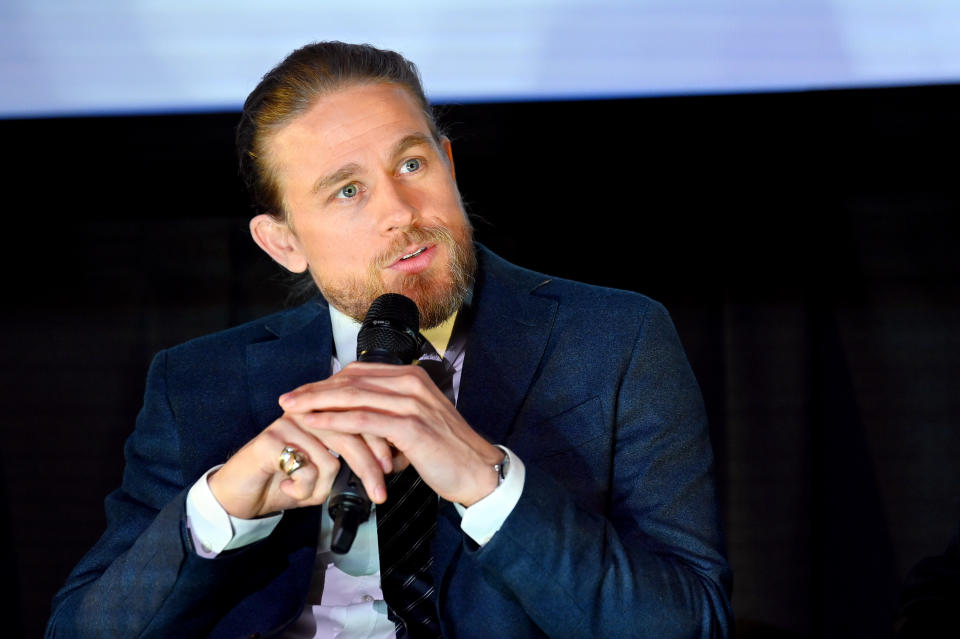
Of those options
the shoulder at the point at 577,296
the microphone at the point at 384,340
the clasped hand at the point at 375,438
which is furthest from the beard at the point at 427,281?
the clasped hand at the point at 375,438

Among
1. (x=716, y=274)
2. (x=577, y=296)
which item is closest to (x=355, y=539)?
(x=577, y=296)

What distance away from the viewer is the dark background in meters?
2.30

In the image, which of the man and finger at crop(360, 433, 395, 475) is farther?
the man

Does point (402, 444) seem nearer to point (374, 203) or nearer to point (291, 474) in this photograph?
point (291, 474)

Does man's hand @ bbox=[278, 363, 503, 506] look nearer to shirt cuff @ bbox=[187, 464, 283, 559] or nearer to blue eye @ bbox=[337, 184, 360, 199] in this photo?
shirt cuff @ bbox=[187, 464, 283, 559]

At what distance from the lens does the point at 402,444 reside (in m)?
1.12

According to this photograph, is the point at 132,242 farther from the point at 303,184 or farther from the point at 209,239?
the point at 303,184

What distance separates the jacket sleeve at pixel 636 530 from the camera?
122 cm

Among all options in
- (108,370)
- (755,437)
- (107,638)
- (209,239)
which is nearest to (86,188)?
(209,239)

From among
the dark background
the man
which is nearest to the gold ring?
the man

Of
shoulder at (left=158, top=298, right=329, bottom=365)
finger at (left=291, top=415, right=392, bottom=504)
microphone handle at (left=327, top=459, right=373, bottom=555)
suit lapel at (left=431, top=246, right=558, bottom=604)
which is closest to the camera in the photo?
microphone handle at (left=327, top=459, right=373, bottom=555)

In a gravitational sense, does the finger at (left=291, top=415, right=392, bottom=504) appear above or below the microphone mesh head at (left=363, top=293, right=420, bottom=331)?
below

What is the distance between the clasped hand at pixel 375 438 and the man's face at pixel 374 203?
37cm

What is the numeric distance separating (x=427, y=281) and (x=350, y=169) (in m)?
0.22
